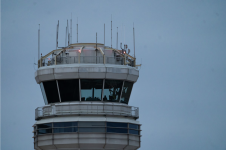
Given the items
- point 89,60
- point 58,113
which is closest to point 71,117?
point 58,113

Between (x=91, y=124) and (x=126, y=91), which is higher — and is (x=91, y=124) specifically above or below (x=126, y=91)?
below

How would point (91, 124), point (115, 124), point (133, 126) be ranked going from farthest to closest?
point (133, 126) < point (115, 124) < point (91, 124)

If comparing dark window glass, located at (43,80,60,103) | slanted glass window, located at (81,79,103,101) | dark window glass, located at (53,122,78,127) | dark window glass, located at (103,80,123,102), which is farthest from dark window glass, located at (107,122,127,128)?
dark window glass, located at (43,80,60,103)

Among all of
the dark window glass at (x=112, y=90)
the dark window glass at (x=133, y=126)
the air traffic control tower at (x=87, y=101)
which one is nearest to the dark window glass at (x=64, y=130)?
the air traffic control tower at (x=87, y=101)

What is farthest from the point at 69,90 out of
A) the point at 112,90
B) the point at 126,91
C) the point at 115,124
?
the point at 126,91

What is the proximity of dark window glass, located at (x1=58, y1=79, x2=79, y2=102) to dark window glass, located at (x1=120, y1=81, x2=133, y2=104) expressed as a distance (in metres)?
5.51

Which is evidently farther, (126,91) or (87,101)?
(126,91)

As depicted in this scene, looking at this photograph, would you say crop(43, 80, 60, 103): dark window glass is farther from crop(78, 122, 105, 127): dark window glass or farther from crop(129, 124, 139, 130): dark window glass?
crop(129, 124, 139, 130): dark window glass

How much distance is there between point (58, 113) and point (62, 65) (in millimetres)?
5494

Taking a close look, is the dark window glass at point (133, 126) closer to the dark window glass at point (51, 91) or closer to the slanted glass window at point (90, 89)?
the slanted glass window at point (90, 89)

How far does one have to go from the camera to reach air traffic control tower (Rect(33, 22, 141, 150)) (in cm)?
8012

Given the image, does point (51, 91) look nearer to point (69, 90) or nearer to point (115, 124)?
point (69, 90)

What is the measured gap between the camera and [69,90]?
268 ft

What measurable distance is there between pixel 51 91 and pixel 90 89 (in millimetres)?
4685
